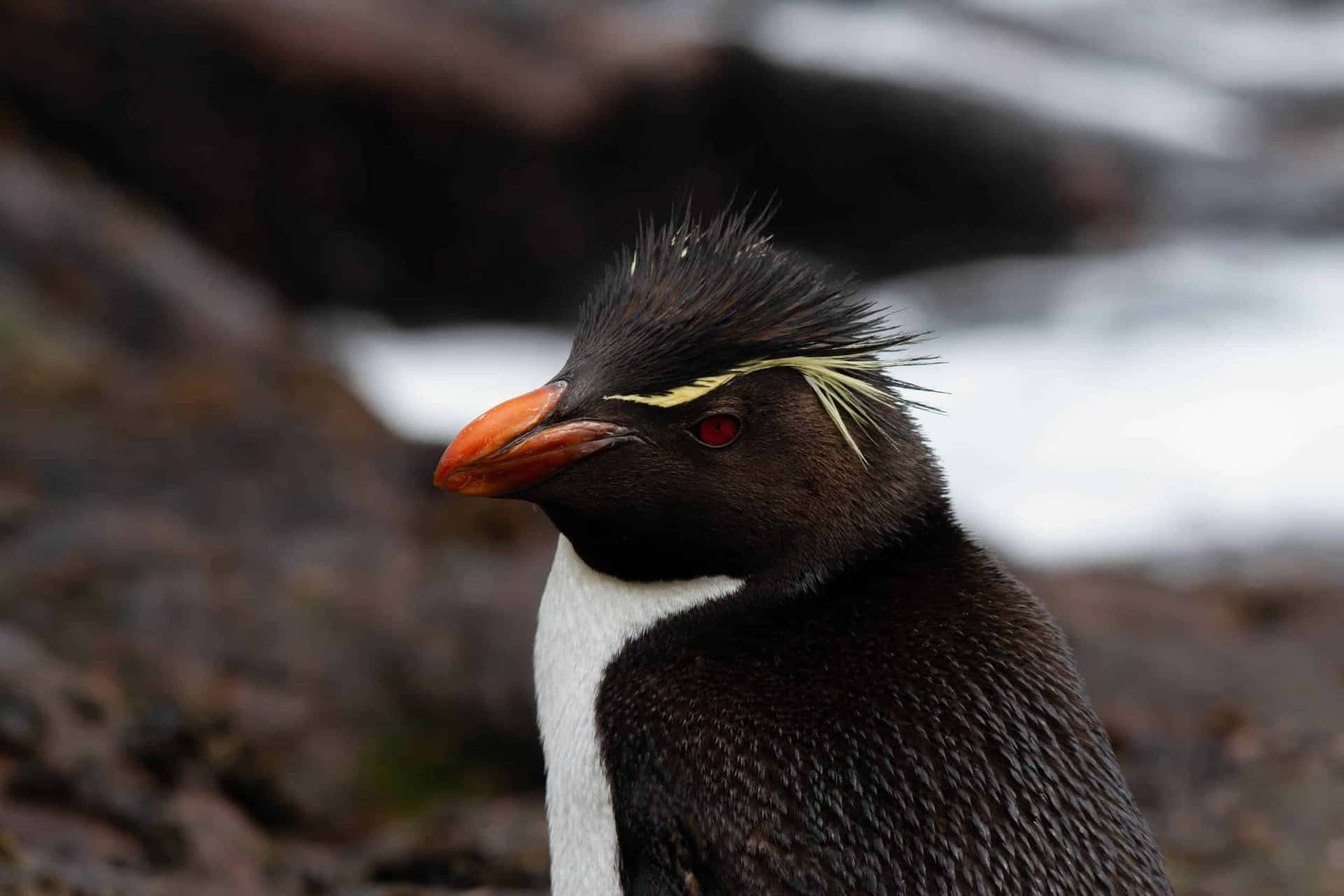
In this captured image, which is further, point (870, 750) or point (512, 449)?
point (512, 449)

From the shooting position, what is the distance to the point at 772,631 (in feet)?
9.18

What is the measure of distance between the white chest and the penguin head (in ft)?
0.19

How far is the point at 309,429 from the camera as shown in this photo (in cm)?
793

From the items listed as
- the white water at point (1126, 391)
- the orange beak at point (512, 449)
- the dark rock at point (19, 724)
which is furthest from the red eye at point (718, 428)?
the white water at point (1126, 391)

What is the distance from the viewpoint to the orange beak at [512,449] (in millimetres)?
2809

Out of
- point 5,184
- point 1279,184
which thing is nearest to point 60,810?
point 5,184

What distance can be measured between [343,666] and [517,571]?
47.3 inches

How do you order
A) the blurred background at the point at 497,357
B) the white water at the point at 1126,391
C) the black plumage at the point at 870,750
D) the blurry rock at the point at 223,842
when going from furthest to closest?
the white water at the point at 1126,391, the blurred background at the point at 497,357, the blurry rock at the point at 223,842, the black plumage at the point at 870,750

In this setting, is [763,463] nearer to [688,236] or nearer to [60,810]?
[688,236]

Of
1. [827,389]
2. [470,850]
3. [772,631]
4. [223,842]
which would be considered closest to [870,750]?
[772,631]

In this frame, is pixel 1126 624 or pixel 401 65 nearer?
pixel 1126 624

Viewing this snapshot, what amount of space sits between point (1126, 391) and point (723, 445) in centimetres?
1363

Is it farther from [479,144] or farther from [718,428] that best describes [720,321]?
[479,144]

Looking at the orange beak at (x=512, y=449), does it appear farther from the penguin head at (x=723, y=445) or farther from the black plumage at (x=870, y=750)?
the black plumage at (x=870, y=750)
